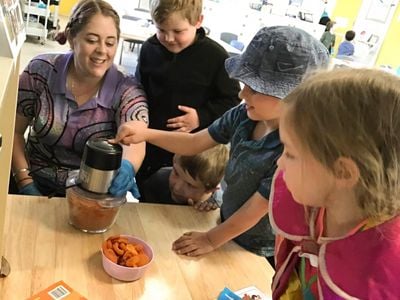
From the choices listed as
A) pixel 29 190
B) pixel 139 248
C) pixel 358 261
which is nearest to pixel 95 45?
pixel 29 190

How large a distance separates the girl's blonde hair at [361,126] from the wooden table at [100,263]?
43cm

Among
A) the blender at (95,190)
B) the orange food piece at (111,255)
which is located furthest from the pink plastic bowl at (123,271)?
the blender at (95,190)

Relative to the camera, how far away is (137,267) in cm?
82

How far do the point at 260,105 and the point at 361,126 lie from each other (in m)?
0.44

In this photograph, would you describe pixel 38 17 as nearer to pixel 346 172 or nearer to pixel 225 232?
pixel 225 232

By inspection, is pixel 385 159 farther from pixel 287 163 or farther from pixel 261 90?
pixel 261 90

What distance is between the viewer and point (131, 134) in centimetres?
108

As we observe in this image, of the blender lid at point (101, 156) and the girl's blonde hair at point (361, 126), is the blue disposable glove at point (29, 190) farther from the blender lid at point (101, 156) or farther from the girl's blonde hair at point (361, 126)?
the girl's blonde hair at point (361, 126)

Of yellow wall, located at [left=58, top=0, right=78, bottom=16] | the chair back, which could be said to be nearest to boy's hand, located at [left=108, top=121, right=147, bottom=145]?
the chair back

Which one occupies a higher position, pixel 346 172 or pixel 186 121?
pixel 346 172

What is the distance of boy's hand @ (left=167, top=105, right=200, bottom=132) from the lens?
4.49 ft

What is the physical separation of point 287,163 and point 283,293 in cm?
27

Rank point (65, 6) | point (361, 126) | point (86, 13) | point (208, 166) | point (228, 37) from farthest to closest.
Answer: point (65, 6), point (228, 37), point (208, 166), point (86, 13), point (361, 126)

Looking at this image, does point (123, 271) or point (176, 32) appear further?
point (176, 32)
